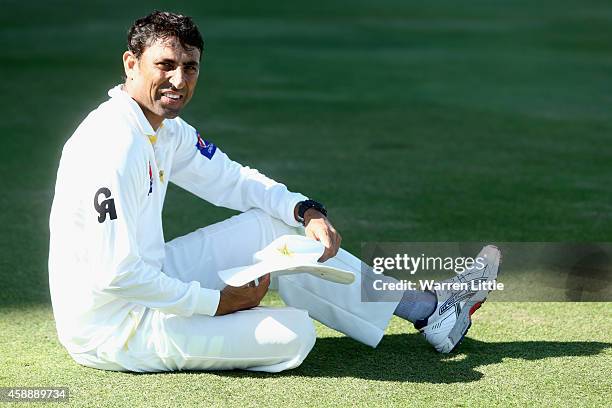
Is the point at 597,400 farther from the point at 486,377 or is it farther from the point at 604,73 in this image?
the point at 604,73

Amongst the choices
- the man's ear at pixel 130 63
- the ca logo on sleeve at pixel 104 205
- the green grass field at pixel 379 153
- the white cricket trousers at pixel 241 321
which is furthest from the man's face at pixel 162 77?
the green grass field at pixel 379 153

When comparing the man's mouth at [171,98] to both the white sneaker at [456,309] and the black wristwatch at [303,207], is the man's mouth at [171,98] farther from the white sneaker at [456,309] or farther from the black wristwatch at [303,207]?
the white sneaker at [456,309]

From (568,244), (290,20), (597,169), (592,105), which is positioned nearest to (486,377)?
(568,244)

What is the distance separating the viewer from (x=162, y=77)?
11.7 feet

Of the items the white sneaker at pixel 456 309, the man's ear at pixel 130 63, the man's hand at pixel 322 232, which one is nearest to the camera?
the man's ear at pixel 130 63

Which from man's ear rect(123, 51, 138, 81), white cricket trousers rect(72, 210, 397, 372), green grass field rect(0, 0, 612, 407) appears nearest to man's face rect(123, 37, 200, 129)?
man's ear rect(123, 51, 138, 81)

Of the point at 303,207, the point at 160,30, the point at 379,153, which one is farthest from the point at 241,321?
the point at 379,153

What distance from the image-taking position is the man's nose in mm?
3535

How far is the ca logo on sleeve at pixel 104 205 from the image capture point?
10.9ft

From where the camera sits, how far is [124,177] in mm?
3359

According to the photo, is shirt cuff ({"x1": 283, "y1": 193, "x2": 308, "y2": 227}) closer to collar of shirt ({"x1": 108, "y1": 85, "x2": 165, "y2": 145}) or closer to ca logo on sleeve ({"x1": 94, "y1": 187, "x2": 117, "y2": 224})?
collar of shirt ({"x1": 108, "y1": 85, "x2": 165, "y2": 145})

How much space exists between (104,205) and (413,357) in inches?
46.3

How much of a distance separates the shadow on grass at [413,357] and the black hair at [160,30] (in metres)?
1.02

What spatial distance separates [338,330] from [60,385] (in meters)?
0.93
